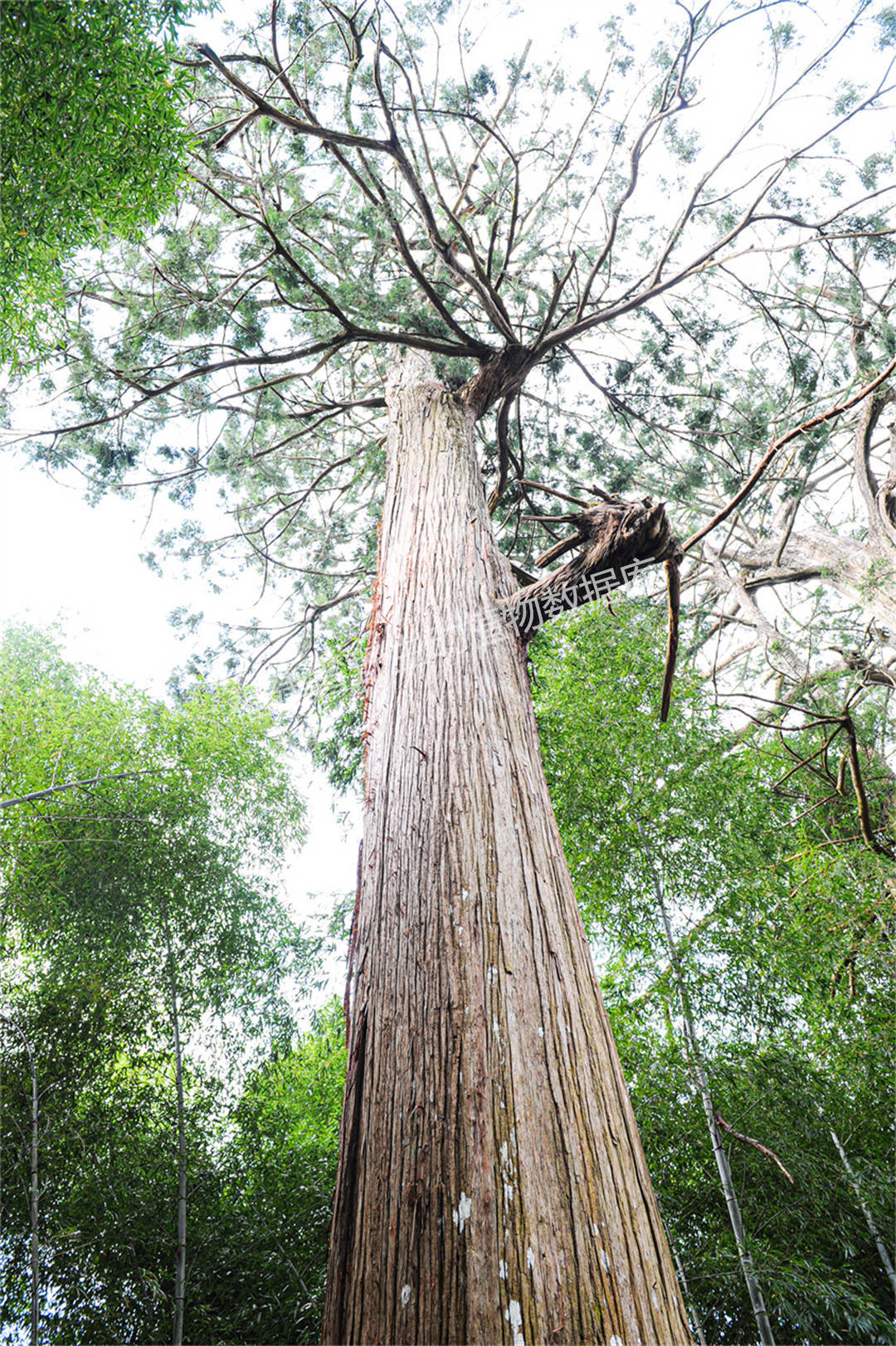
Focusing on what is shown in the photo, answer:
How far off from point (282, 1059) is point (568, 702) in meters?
3.32

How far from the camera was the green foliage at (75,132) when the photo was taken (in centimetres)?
145

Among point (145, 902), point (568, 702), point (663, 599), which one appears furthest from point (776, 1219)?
point (663, 599)

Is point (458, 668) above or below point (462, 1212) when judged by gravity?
above

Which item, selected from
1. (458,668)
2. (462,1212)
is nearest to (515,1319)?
(462,1212)

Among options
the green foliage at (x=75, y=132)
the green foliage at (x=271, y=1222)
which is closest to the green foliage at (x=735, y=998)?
the green foliage at (x=271, y=1222)

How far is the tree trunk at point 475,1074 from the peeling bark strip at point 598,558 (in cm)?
29

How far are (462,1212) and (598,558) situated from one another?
1449mm

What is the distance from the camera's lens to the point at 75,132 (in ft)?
5.11

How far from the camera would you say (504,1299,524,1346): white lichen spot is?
2.62 ft

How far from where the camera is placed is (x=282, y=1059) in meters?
4.84

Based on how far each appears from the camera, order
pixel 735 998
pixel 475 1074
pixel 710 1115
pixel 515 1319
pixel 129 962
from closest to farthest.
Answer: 1. pixel 515 1319
2. pixel 475 1074
3. pixel 710 1115
4. pixel 735 998
5. pixel 129 962

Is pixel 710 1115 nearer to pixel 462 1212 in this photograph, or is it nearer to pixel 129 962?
pixel 462 1212

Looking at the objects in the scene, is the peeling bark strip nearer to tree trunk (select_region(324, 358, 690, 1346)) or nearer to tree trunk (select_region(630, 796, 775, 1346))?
tree trunk (select_region(324, 358, 690, 1346))

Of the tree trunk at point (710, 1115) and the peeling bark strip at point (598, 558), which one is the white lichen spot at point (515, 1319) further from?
the tree trunk at point (710, 1115)
